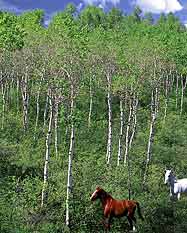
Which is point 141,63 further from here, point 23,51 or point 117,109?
point 117,109

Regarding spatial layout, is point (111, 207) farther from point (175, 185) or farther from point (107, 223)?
point (175, 185)

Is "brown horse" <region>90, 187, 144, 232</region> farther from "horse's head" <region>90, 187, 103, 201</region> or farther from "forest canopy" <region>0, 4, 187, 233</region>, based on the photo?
"forest canopy" <region>0, 4, 187, 233</region>

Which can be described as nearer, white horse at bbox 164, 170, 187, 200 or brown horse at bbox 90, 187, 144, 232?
brown horse at bbox 90, 187, 144, 232

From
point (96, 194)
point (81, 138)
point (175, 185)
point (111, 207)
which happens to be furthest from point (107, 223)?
point (81, 138)

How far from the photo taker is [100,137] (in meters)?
45.7

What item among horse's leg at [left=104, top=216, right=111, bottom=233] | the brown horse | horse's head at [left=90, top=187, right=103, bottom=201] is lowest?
horse's leg at [left=104, top=216, right=111, bottom=233]

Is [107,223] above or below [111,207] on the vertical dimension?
below

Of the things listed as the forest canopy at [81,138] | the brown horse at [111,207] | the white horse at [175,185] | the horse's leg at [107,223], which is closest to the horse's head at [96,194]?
the brown horse at [111,207]

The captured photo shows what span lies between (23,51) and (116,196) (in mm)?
21460

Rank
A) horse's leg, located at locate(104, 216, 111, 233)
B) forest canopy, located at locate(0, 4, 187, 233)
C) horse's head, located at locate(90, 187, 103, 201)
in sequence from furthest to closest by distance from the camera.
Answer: forest canopy, located at locate(0, 4, 187, 233), horse's leg, located at locate(104, 216, 111, 233), horse's head, located at locate(90, 187, 103, 201)

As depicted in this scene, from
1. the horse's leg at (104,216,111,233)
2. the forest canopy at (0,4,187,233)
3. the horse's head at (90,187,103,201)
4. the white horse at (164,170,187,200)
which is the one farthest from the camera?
the white horse at (164,170,187,200)

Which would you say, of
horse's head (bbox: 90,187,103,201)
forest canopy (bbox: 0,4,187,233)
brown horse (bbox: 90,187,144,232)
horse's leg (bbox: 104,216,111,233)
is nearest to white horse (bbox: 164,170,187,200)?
forest canopy (bbox: 0,4,187,233)

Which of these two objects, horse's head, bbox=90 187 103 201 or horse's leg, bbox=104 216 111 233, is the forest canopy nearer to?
horse's leg, bbox=104 216 111 233

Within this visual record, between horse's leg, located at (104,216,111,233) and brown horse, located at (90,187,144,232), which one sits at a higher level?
brown horse, located at (90,187,144,232)
